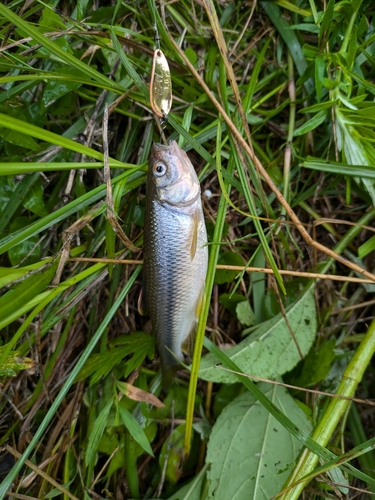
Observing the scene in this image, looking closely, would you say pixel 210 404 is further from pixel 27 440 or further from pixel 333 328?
pixel 27 440

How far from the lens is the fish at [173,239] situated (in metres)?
1.58

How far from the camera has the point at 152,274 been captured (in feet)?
5.51

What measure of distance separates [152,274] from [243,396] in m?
0.80

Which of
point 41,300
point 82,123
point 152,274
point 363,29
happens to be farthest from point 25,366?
point 363,29

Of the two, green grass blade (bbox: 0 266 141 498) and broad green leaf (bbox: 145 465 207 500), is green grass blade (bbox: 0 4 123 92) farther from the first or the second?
broad green leaf (bbox: 145 465 207 500)

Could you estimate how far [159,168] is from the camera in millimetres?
1584

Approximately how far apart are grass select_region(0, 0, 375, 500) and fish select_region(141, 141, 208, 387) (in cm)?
8

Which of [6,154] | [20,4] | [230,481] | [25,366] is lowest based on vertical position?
[230,481]

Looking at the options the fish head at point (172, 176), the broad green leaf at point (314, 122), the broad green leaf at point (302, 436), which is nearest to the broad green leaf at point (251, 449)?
the broad green leaf at point (302, 436)

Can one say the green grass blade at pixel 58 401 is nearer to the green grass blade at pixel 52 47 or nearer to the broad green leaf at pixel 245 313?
the broad green leaf at pixel 245 313

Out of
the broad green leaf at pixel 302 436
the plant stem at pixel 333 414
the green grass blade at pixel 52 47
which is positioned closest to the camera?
the green grass blade at pixel 52 47

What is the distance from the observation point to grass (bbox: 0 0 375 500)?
5.55 ft

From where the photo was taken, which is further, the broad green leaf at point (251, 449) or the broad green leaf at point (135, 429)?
the broad green leaf at point (135, 429)

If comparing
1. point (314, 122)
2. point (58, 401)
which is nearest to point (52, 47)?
point (314, 122)
